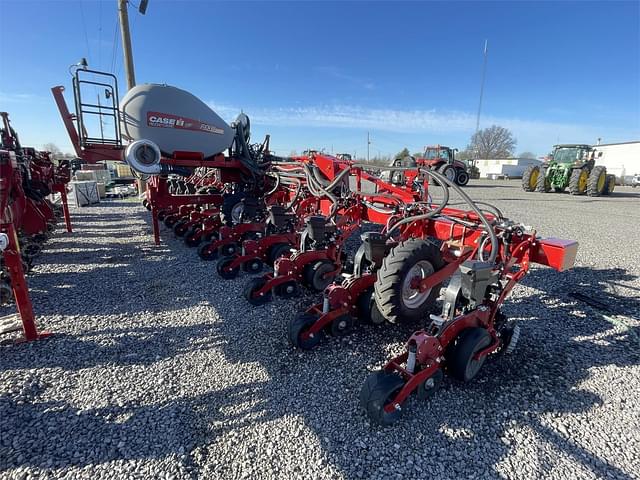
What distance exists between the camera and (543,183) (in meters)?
18.2

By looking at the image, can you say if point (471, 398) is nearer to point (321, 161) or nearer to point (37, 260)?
point (321, 161)

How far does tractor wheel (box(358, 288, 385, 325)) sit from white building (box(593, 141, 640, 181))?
40.5 meters

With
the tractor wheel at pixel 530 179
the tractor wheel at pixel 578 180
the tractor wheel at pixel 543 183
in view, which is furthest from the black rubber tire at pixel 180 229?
the tractor wheel at pixel 530 179

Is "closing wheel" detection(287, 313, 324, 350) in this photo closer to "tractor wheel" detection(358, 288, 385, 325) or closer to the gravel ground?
the gravel ground

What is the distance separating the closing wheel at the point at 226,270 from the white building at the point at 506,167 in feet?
136

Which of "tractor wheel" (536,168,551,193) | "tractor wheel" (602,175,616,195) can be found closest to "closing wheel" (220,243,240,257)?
"tractor wheel" (536,168,551,193)

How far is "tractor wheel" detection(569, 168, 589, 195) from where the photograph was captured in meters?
16.7

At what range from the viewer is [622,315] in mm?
3920

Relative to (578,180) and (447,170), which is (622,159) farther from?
(447,170)

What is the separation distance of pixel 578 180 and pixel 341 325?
62.6 ft

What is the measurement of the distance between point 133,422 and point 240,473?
925mm

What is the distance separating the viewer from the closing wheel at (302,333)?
10.2 feet

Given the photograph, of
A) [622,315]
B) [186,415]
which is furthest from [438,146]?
[186,415]

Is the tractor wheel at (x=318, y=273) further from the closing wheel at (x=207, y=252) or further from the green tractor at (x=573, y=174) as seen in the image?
the green tractor at (x=573, y=174)
